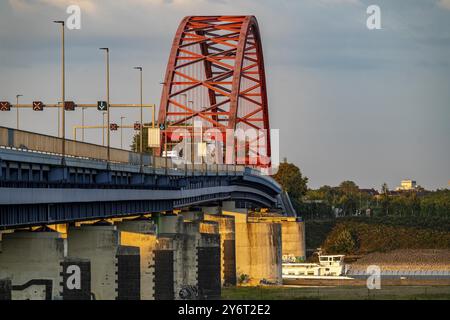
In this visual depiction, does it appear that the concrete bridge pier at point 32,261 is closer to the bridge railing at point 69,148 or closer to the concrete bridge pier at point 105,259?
the bridge railing at point 69,148

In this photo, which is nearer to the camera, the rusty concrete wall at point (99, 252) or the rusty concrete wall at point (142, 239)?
the rusty concrete wall at point (99, 252)

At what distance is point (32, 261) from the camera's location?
6650cm

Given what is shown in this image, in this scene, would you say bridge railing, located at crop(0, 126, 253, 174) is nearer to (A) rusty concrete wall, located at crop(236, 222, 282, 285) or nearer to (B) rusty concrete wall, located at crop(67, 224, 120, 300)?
(B) rusty concrete wall, located at crop(67, 224, 120, 300)


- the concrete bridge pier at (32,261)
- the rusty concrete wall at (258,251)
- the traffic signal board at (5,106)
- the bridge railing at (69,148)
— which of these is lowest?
the concrete bridge pier at (32,261)

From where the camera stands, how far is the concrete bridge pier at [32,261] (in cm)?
6594

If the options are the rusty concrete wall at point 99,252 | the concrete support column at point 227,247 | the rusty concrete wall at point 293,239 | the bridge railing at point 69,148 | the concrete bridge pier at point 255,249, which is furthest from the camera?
the rusty concrete wall at point 293,239

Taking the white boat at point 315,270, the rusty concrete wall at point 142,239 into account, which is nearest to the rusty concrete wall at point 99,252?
the rusty concrete wall at point 142,239

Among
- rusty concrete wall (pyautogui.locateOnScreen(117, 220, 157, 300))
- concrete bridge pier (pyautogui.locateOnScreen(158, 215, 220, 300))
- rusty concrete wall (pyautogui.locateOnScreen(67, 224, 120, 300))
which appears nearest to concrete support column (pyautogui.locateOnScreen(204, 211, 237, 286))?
concrete bridge pier (pyautogui.locateOnScreen(158, 215, 220, 300))

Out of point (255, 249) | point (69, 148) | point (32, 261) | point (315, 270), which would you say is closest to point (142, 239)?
point (69, 148)

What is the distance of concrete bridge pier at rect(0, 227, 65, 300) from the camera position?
65.9 meters
